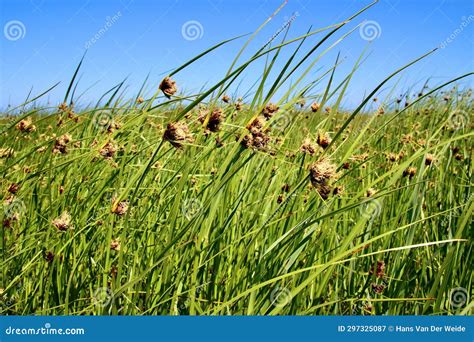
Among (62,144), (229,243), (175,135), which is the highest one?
(62,144)

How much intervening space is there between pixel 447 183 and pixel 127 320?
225 cm

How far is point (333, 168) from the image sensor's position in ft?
4.41

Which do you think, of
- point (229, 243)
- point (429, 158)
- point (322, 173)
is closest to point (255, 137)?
point (322, 173)

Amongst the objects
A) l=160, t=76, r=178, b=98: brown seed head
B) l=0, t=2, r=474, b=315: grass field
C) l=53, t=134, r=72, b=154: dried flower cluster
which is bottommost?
l=0, t=2, r=474, b=315: grass field

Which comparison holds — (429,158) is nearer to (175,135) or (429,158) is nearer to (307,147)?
(307,147)

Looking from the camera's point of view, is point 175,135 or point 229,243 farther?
point 229,243

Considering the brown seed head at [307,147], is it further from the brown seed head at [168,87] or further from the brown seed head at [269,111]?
the brown seed head at [168,87]

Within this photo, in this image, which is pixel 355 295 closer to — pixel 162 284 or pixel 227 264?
pixel 227 264

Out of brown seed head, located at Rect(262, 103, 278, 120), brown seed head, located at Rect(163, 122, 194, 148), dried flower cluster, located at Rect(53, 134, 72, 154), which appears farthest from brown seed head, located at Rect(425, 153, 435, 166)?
dried flower cluster, located at Rect(53, 134, 72, 154)

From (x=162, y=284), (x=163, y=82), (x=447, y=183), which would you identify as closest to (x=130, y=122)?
(x=163, y=82)

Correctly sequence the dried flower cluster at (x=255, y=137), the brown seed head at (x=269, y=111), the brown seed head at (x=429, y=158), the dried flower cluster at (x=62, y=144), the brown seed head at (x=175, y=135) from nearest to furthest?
1. the brown seed head at (x=175, y=135)
2. the dried flower cluster at (x=255, y=137)
3. the brown seed head at (x=269, y=111)
4. the dried flower cluster at (x=62, y=144)
5. the brown seed head at (x=429, y=158)

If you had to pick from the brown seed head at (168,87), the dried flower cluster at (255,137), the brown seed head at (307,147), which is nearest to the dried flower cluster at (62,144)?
the brown seed head at (168,87)

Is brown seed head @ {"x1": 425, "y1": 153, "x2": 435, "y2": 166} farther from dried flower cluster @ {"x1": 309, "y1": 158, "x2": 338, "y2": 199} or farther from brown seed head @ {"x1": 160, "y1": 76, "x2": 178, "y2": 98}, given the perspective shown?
brown seed head @ {"x1": 160, "y1": 76, "x2": 178, "y2": 98}

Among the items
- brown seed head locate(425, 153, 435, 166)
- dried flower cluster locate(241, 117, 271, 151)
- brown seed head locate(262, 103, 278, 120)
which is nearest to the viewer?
dried flower cluster locate(241, 117, 271, 151)
